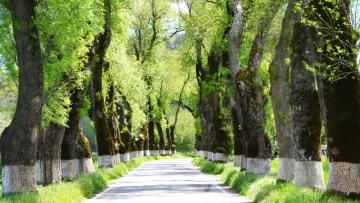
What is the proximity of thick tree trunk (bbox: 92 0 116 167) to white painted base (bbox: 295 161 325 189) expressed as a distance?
1659 cm

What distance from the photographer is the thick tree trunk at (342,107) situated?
40.4 feet

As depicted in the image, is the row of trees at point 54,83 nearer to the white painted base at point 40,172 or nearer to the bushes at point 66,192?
the white painted base at point 40,172

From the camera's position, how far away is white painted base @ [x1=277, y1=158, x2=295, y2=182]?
20156 mm

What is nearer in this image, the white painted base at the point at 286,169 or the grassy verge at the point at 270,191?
the grassy verge at the point at 270,191

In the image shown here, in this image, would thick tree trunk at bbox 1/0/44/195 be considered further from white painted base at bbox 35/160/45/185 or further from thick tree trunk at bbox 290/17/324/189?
thick tree trunk at bbox 290/17/324/189

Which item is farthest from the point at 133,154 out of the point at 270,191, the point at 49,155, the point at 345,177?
the point at 345,177

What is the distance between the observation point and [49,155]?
22.7 m

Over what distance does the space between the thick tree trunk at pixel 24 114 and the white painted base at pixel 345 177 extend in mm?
7933

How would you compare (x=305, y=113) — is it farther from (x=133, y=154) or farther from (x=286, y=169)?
(x=133, y=154)

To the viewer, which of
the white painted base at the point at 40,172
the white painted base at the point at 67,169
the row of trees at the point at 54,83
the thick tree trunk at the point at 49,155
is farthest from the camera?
the white painted base at the point at 67,169

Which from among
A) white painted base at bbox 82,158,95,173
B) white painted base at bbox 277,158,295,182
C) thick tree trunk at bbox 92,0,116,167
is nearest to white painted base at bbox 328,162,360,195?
white painted base at bbox 277,158,295,182

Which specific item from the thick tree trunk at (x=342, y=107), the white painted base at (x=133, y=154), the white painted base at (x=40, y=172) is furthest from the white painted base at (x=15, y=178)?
the white painted base at (x=133, y=154)

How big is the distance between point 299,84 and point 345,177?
4.61 m

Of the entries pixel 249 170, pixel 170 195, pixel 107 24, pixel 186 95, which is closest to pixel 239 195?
pixel 170 195
